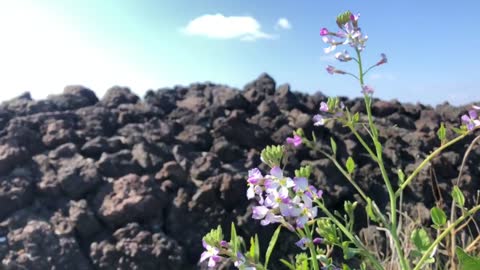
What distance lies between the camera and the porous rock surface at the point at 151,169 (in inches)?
174

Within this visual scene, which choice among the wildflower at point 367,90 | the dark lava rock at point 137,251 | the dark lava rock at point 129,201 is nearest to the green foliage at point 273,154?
the wildflower at point 367,90

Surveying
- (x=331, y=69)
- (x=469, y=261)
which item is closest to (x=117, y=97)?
(x=331, y=69)

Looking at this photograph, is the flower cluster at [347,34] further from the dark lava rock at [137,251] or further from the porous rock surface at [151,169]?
the dark lava rock at [137,251]

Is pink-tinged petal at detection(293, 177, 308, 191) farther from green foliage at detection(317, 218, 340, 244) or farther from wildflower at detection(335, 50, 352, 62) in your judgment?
wildflower at detection(335, 50, 352, 62)

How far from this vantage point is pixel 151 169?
17.0 feet

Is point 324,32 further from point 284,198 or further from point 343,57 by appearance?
point 284,198

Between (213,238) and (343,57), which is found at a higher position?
(343,57)

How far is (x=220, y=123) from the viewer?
5.95 m

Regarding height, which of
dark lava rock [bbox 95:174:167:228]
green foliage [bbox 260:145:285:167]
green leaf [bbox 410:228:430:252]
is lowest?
dark lava rock [bbox 95:174:167:228]

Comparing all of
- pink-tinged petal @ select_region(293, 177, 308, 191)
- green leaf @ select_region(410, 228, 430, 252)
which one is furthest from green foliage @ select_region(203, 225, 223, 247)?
green leaf @ select_region(410, 228, 430, 252)

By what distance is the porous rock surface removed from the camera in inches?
174

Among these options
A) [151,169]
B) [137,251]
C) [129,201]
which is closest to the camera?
[137,251]

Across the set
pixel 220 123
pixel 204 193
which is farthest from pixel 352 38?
pixel 220 123

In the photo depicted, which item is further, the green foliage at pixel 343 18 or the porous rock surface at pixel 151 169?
the porous rock surface at pixel 151 169
